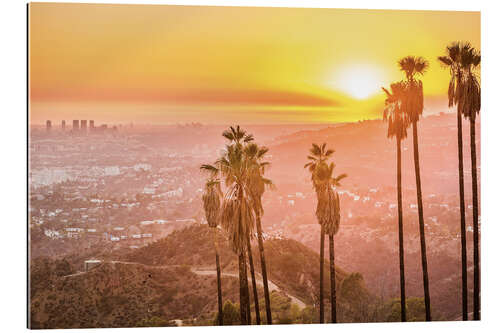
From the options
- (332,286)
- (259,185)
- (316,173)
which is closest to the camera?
(259,185)

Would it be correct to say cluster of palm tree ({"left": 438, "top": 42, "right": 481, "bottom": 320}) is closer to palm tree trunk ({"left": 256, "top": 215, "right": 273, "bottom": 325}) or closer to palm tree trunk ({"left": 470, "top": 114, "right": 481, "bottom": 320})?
palm tree trunk ({"left": 470, "top": 114, "right": 481, "bottom": 320})

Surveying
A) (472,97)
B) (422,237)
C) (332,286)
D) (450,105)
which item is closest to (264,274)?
(332,286)

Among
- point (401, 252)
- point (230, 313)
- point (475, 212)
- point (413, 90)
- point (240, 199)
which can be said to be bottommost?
point (230, 313)

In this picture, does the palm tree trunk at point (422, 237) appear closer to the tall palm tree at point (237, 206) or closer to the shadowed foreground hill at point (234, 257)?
the shadowed foreground hill at point (234, 257)

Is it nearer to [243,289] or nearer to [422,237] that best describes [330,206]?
[422,237]

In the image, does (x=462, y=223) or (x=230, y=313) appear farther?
(x=462, y=223)

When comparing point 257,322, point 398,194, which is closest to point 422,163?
point 398,194

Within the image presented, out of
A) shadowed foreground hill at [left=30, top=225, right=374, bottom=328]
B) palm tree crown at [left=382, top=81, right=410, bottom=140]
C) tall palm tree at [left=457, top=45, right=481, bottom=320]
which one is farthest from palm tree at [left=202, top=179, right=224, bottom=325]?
tall palm tree at [left=457, top=45, right=481, bottom=320]
